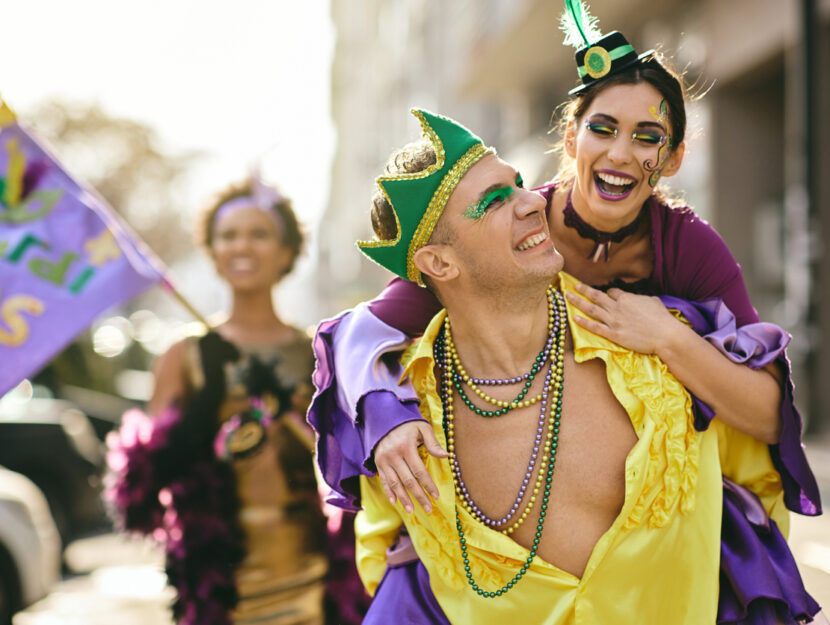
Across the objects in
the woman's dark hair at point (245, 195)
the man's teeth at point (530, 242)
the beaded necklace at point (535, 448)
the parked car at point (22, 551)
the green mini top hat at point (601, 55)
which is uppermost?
the woman's dark hair at point (245, 195)

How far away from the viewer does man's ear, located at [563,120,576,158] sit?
2.64 m

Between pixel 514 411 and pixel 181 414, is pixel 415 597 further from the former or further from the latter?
pixel 181 414

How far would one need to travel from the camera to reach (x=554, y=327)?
2477 millimetres

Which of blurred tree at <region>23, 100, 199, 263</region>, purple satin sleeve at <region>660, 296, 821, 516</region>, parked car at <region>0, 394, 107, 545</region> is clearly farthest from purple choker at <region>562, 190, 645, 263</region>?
blurred tree at <region>23, 100, 199, 263</region>

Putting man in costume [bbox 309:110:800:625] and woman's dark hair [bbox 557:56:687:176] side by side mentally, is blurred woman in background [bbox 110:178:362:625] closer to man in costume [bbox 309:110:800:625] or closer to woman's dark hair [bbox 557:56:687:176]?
man in costume [bbox 309:110:800:625]

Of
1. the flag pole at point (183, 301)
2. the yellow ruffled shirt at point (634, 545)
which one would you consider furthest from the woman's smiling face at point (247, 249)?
the yellow ruffled shirt at point (634, 545)

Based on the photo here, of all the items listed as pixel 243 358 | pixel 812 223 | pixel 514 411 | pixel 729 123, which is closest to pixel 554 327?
pixel 514 411

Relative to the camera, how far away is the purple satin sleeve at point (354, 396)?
2.29 metres

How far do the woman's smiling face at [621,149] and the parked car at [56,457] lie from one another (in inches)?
258

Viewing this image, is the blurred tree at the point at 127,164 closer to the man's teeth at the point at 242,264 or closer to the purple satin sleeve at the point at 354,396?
the man's teeth at the point at 242,264

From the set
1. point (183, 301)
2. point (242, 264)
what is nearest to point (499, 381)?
point (242, 264)

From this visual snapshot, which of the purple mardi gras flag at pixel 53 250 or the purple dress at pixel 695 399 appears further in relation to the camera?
the purple mardi gras flag at pixel 53 250

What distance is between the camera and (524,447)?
7.78ft

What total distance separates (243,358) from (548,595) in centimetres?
217
